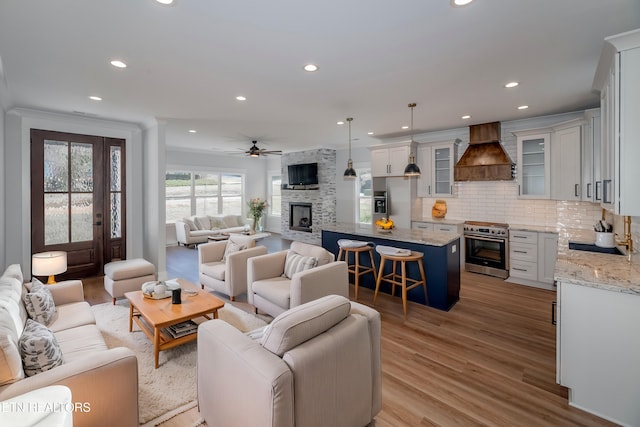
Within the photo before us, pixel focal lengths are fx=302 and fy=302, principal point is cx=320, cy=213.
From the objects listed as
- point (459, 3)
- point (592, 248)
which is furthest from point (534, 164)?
point (459, 3)

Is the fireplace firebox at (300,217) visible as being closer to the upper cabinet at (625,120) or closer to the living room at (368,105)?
the living room at (368,105)

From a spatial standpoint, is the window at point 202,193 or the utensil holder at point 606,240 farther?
the window at point 202,193

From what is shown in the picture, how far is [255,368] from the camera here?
1.47 metres

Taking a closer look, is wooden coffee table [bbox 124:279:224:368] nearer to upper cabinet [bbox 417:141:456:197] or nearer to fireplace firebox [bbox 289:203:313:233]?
upper cabinet [bbox 417:141:456:197]

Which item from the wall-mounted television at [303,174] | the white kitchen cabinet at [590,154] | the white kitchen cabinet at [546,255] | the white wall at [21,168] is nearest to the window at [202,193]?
the wall-mounted television at [303,174]

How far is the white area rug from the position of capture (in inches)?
83.6

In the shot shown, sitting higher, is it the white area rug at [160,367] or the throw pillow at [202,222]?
the throw pillow at [202,222]

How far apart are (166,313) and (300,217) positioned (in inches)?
252

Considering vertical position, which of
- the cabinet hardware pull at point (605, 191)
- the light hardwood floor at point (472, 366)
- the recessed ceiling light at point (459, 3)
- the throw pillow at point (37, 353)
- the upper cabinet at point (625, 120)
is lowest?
the light hardwood floor at point (472, 366)

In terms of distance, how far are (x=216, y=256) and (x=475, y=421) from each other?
392cm

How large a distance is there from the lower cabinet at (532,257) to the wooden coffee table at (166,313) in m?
4.55

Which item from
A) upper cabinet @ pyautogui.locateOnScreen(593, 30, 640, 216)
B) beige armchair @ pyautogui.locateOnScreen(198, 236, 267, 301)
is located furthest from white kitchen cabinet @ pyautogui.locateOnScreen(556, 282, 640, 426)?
beige armchair @ pyautogui.locateOnScreen(198, 236, 267, 301)

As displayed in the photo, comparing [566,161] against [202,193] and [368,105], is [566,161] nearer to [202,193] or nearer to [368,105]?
[368,105]

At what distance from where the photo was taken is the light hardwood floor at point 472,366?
2.05 meters
